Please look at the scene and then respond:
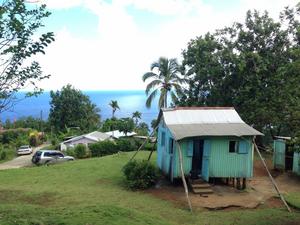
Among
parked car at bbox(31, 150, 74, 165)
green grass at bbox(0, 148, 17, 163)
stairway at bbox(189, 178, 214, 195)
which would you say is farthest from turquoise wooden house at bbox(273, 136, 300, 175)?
green grass at bbox(0, 148, 17, 163)

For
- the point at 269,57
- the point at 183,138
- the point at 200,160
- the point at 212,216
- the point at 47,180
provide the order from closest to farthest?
the point at 212,216 → the point at 183,138 → the point at 200,160 → the point at 47,180 → the point at 269,57

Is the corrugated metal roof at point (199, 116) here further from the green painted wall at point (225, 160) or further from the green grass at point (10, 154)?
the green grass at point (10, 154)

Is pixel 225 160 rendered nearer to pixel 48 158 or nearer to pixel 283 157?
pixel 283 157

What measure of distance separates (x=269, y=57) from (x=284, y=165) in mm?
10443

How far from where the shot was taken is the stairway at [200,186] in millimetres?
18219

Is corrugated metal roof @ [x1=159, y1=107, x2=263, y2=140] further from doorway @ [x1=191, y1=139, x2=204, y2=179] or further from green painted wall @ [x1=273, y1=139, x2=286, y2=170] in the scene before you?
green painted wall @ [x1=273, y1=139, x2=286, y2=170]

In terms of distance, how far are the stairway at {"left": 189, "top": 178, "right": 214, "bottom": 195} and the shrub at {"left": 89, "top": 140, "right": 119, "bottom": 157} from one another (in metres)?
19.5

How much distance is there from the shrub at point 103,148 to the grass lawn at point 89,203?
34.1ft

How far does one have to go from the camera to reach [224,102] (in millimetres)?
31953

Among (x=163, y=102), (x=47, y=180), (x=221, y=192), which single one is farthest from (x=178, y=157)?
(x=163, y=102)

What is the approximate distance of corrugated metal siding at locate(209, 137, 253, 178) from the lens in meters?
19.6

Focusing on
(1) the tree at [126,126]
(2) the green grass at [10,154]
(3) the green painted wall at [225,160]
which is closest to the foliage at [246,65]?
(3) the green painted wall at [225,160]

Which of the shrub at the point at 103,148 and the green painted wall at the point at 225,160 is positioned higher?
the green painted wall at the point at 225,160

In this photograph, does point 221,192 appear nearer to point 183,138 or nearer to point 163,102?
point 183,138
